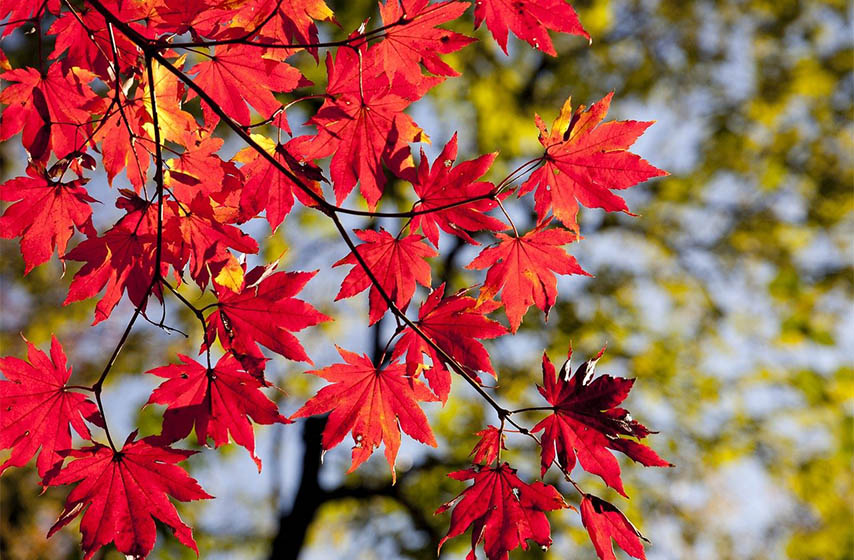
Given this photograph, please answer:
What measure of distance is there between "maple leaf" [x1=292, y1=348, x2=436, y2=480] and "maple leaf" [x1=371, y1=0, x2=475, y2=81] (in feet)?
1.96

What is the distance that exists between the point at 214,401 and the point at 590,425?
2.37ft

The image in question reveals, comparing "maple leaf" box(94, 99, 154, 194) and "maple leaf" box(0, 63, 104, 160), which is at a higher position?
"maple leaf" box(0, 63, 104, 160)

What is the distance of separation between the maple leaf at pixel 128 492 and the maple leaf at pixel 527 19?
3.32 feet

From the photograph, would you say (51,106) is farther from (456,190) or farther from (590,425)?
(590,425)

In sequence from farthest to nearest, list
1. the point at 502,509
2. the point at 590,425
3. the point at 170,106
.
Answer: the point at 170,106
the point at 502,509
the point at 590,425

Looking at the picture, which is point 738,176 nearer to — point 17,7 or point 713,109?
point 713,109

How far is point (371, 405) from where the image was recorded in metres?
1.36

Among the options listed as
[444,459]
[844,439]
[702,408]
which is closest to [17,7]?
[444,459]

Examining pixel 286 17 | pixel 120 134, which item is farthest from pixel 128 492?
pixel 286 17

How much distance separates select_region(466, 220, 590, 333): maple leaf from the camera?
139cm

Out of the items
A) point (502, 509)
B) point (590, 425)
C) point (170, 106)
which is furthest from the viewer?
point (170, 106)

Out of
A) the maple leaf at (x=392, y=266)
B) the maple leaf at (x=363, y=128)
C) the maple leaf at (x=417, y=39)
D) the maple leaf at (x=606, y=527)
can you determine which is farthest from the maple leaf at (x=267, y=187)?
the maple leaf at (x=606, y=527)

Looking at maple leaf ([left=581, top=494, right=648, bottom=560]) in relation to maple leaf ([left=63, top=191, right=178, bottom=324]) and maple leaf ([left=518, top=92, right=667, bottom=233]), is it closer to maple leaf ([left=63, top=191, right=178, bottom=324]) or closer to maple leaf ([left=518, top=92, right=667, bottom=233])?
maple leaf ([left=518, top=92, right=667, bottom=233])

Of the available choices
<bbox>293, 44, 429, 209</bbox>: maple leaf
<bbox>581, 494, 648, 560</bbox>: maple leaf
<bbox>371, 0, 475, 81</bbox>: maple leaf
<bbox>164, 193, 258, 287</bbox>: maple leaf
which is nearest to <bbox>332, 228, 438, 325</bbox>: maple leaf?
<bbox>293, 44, 429, 209</bbox>: maple leaf
